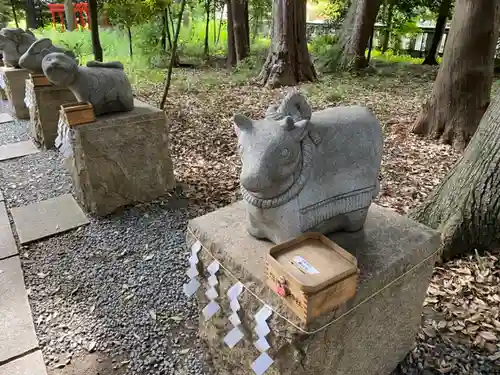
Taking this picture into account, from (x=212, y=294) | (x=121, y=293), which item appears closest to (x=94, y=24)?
(x=121, y=293)

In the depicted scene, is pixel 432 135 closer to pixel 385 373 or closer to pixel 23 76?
pixel 385 373

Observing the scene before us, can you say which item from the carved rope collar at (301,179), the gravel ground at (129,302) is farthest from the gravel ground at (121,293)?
the carved rope collar at (301,179)

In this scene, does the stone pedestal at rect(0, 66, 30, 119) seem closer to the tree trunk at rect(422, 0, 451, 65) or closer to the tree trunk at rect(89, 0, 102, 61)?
the tree trunk at rect(89, 0, 102, 61)

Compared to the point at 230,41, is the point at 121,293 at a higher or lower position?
lower

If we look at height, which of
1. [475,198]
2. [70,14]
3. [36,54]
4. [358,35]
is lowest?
[475,198]

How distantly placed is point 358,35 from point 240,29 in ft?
8.52

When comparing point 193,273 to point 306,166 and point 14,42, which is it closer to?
point 306,166

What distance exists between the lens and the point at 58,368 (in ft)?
6.18

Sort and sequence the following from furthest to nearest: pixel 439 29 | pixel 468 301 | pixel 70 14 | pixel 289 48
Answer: pixel 70 14 < pixel 439 29 < pixel 289 48 < pixel 468 301

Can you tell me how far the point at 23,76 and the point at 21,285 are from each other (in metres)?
4.28

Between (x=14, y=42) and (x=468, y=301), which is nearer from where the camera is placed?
(x=468, y=301)

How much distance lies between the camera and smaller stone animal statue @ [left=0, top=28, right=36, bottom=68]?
17.0 feet

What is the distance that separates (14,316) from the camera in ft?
7.11

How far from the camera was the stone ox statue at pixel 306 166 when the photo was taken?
1259mm
